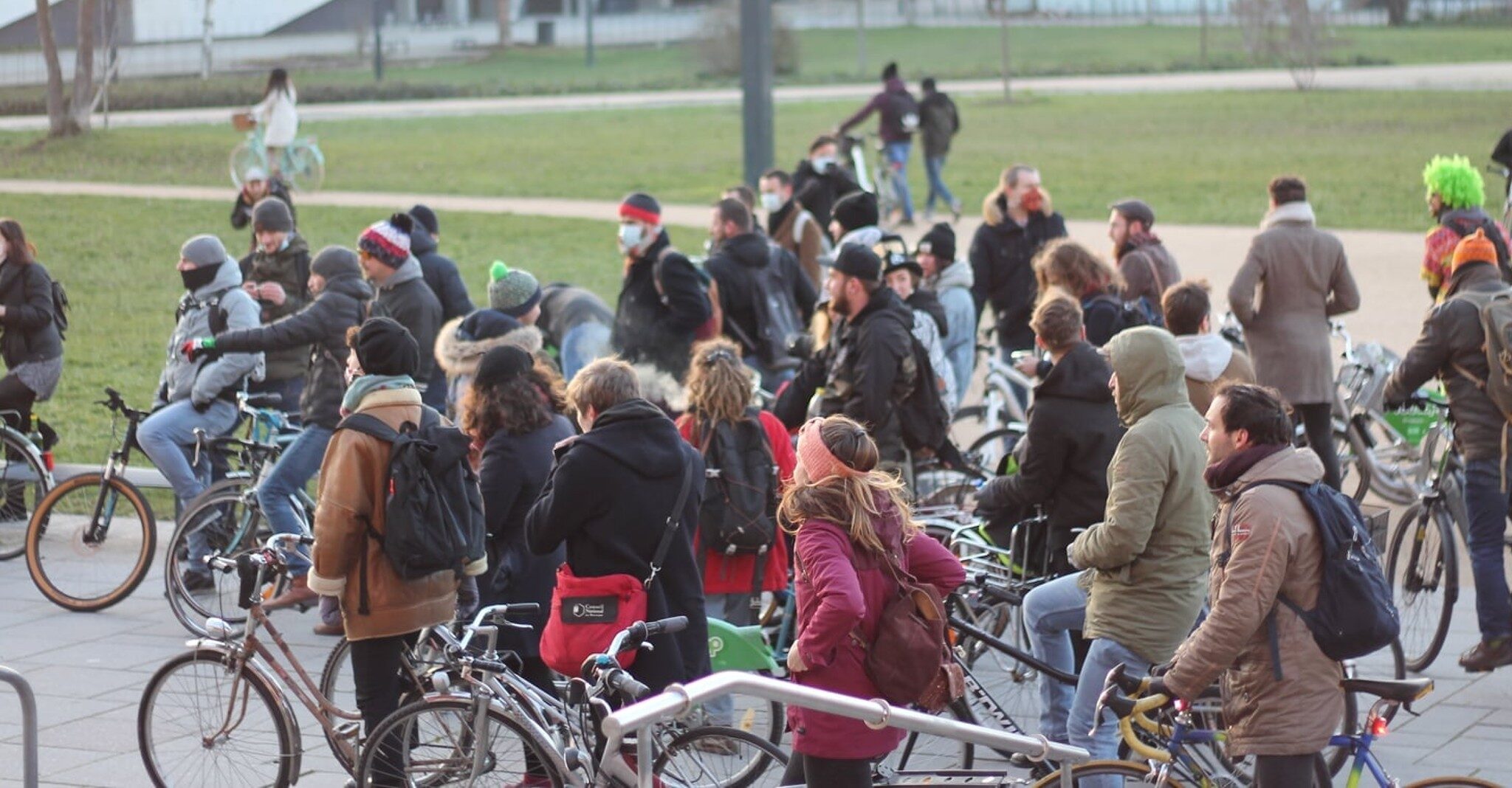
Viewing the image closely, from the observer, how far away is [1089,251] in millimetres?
9438

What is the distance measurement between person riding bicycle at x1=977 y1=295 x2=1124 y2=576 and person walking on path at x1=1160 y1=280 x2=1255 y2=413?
952 millimetres

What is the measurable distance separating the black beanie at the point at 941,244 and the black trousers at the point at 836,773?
240 inches

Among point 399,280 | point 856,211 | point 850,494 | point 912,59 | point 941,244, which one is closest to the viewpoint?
point 850,494

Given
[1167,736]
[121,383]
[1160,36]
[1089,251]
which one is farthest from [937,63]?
[1167,736]

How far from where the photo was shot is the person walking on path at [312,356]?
8.73m

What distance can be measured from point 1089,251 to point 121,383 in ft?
29.0

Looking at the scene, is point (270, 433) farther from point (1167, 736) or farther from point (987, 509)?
point (1167, 736)

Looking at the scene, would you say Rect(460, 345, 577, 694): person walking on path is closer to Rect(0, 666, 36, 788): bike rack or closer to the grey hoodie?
Rect(0, 666, 36, 788): bike rack

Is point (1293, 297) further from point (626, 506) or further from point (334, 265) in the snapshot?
point (626, 506)

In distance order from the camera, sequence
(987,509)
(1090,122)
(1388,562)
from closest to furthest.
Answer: (987,509) → (1388,562) → (1090,122)

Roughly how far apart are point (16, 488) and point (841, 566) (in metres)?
7.13

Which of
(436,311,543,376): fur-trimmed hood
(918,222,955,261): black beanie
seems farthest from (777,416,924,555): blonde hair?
(918,222,955,261): black beanie

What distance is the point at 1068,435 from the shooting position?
6691 mm

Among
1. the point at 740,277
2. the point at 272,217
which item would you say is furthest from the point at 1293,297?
the point at 272,217
